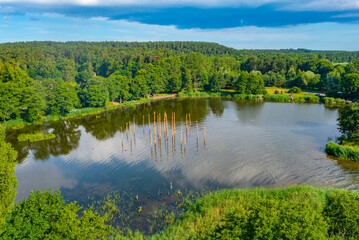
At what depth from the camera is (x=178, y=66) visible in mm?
87500

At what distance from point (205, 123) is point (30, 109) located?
33143mm

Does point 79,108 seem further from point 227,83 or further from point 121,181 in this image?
point 227,83

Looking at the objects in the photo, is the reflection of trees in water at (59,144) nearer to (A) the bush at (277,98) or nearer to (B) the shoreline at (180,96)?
(B) the shoreline at (180,96)

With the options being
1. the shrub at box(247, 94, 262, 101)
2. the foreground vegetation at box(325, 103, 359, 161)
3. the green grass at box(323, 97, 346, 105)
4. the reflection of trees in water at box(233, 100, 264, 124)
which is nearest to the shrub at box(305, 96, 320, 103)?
the green grass at box(323, 97, 346, 105)

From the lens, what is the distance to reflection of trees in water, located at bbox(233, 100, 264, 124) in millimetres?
47516

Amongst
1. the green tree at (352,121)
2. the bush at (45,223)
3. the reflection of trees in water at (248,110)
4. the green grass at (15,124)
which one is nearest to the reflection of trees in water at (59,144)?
the green grass at (15,124)

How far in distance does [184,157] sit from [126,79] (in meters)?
45.6

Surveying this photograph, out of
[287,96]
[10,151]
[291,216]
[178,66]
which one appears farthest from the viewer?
[178,66]

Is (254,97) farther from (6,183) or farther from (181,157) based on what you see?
(6,183)

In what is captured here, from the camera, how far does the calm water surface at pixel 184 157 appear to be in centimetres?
2392

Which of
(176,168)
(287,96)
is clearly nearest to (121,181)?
(176,168)

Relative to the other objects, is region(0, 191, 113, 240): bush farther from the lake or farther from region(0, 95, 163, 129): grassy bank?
region(0, 95, 163, 129): grassy bank

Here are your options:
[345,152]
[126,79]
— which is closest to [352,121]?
[345,152]

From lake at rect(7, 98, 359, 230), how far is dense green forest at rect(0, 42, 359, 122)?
23.2ft
